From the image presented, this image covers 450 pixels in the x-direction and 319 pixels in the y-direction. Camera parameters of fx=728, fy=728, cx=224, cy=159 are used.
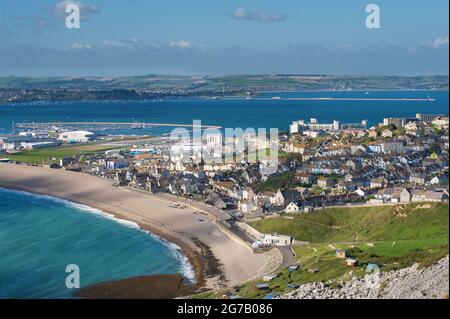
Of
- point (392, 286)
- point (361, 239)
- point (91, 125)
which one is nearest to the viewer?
point (392, 286)

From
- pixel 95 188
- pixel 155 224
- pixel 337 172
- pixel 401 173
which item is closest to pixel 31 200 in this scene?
pixel 95 188

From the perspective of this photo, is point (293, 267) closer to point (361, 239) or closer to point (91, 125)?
point (361, 239)

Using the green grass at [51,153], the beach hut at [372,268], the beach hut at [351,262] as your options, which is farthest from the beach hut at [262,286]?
the green grass at [51,153]

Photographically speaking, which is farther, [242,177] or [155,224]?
[242,177]

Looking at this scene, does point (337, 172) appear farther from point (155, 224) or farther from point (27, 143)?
point (27, 143)

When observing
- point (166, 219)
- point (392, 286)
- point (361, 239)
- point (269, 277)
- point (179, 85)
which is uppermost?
point (179, 85)

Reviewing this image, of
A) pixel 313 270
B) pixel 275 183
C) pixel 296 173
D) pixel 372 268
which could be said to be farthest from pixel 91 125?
pixel 372 268
